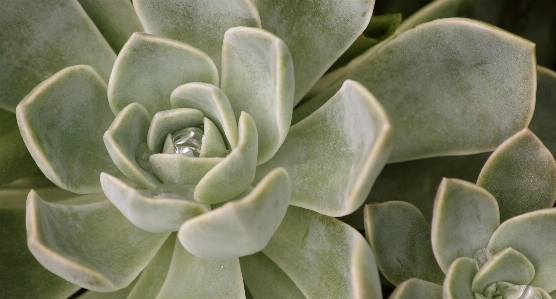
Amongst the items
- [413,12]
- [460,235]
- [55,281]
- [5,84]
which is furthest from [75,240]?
[413,12]

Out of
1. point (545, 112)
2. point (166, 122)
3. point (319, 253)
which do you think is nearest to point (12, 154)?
point (166, 122)

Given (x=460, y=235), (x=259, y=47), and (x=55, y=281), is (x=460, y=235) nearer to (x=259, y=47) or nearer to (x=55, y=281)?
(x=259, y=47)

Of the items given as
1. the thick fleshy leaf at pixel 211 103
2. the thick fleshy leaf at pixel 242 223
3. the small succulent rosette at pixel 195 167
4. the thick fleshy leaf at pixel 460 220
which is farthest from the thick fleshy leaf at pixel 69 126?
the thick fleshy leaf at pixel 460 220

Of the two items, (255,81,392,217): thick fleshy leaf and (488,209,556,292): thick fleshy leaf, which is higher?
(255,81,392,217): thick fleshy leaf

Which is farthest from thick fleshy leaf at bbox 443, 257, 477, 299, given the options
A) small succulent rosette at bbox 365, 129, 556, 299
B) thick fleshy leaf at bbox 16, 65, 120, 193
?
thick fleshy leaf at bbox 16, 65, 120, 193

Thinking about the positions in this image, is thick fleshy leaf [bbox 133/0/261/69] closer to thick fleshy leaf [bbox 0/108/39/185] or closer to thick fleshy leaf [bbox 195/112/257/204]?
thick fleshy leaf [bbox 195/112/257/204]

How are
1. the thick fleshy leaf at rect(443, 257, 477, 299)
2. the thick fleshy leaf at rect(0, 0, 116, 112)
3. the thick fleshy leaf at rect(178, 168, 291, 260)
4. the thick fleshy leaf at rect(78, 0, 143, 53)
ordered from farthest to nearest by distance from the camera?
the thick fleshy leaf at rect(78, 0, 143, 53), the thick fleshy leaf at rect(0, 0, 116, 112), the thick fleshy leaf at rect(443, 257, 477, 299), the thick fleshy leaf at rect(178, 168, 291, 260)

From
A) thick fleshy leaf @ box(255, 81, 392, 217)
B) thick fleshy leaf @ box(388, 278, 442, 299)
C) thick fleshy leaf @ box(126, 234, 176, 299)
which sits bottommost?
thick fleshy leaf @ box(388, 278, 442, 299)

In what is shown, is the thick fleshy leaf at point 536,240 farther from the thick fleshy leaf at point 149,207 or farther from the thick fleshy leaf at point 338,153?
the thick fleshy leaf at point 149,207
